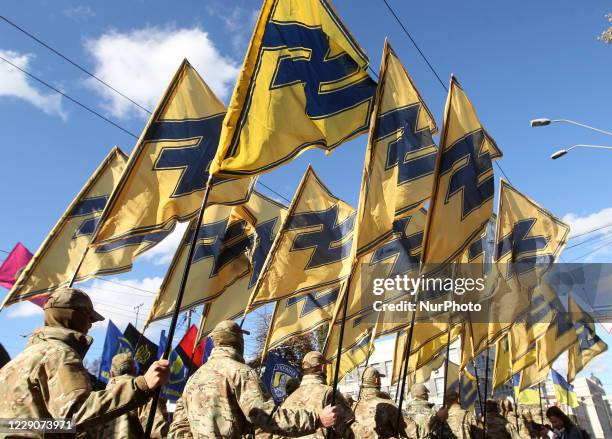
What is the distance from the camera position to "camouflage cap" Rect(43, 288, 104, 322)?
9.17 ft

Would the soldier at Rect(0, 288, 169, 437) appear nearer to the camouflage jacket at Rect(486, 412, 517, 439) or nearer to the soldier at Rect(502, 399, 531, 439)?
the camouflage jacket at Rect(486, 412, 517, 439)

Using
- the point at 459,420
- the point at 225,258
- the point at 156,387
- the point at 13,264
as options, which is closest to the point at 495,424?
the point at 459,420

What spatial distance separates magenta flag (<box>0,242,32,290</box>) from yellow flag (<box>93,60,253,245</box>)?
591cm

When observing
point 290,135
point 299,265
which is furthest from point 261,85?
point 299,265

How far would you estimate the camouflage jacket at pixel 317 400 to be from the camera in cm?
499

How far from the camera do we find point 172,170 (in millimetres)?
7211

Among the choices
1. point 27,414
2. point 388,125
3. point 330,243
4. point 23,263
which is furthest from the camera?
point 23,263

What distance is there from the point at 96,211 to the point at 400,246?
285 inches

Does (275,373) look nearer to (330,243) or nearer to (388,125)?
(330,243)

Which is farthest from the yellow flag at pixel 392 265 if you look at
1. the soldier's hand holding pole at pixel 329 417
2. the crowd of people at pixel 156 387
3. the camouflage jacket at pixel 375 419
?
the soldier's hand holding pole at pixel 329 417

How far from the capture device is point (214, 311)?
10.4 meters

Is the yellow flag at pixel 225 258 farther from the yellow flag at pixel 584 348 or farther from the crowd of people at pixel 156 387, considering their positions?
the yellow flag at pixel 584 348

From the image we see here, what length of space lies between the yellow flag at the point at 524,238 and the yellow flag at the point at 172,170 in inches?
239

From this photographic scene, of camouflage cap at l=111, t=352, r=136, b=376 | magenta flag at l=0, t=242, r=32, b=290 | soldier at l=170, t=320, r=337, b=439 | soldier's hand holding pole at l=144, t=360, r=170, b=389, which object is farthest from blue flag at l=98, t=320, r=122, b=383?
soldier's hand holding pole at l=144, t=360, r=170, b=389
